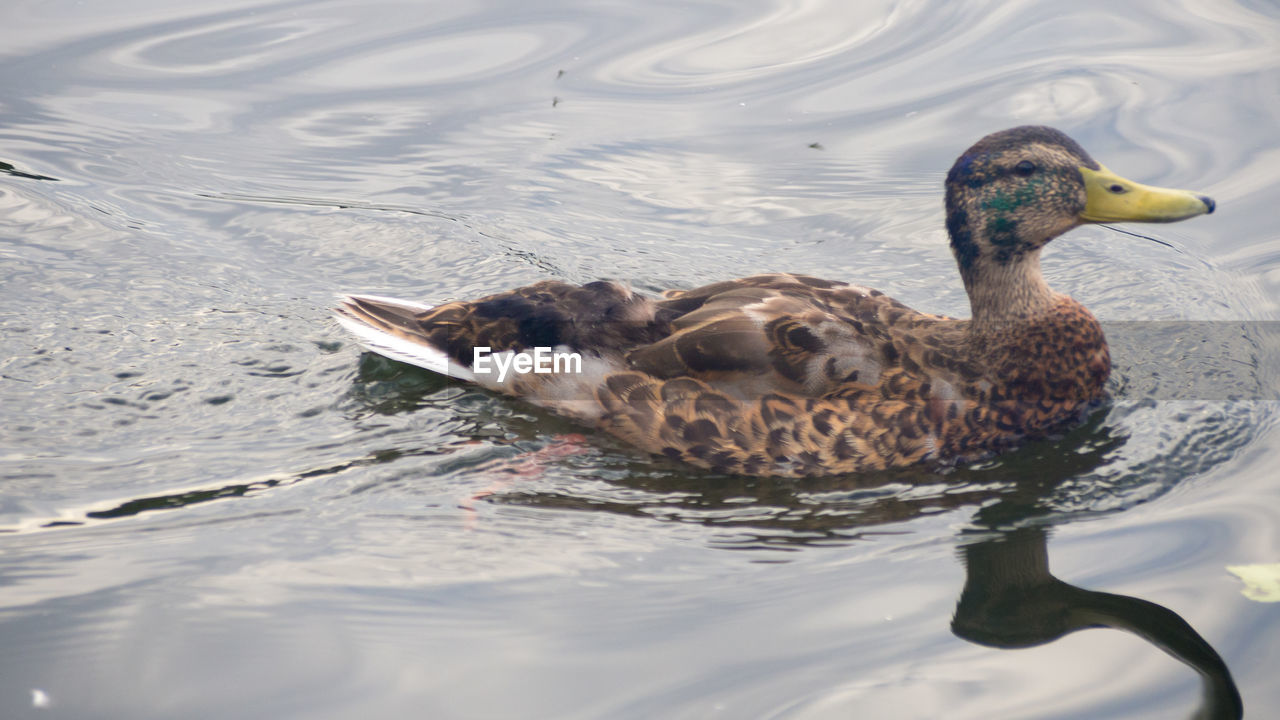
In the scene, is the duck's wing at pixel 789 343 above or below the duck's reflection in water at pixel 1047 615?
above

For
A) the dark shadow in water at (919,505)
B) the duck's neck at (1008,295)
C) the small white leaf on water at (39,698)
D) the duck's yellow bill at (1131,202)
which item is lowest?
the small white leaf on water at (39,698)

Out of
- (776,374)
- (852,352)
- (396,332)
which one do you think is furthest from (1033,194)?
(396,332)

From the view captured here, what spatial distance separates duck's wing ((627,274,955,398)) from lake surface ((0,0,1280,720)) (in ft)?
1.68

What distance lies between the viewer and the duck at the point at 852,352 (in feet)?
19.9

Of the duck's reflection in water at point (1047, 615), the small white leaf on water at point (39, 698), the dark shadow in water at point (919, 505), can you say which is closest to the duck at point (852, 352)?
the dark shadow in water at point (919, 505)

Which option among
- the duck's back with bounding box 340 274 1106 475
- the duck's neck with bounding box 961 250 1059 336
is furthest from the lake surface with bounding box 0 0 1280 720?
the duck's neck with bounding box 961 250 1059 336

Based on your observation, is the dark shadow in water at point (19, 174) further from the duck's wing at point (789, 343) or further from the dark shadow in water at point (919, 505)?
the duck's wing at point (789, 343)

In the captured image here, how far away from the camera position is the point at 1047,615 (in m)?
4.86

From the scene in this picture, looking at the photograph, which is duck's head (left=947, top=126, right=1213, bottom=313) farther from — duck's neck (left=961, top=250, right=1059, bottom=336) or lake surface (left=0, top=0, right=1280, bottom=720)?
lake surface (left=0, top=0, right=1280, bottom=720)

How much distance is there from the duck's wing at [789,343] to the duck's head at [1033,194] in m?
0.57

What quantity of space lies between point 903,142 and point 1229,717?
6.30 m

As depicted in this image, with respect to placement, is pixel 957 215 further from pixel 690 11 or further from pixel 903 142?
pixel 690 11

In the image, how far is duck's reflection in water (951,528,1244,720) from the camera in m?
4.58

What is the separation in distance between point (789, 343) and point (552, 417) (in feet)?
4.52
